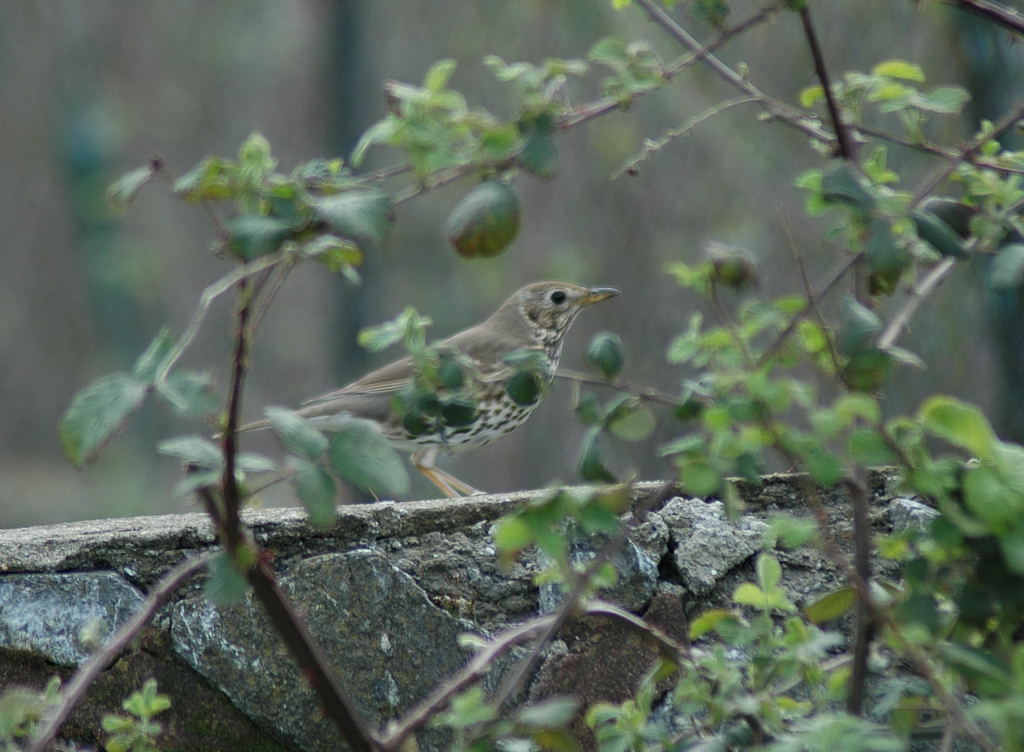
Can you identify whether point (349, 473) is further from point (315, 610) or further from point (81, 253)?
point (81, 253)

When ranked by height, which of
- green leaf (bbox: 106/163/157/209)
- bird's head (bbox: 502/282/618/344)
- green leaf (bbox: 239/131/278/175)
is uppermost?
green leaf (bbox: 239/131/278/175)

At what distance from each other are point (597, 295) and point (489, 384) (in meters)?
0.83

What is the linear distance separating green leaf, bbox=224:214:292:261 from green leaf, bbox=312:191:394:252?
34 mm

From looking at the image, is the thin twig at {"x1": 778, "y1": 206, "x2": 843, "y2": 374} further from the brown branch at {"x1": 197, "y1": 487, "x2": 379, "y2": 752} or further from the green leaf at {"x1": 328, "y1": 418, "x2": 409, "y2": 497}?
the brown branch at {"x1": 197, "y1": 487, "x2": 379, "y2": 752}

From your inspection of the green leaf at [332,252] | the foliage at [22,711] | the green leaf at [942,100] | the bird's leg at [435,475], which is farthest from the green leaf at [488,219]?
the bird's leg at [435,475]

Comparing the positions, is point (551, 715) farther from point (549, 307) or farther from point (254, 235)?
point (549, 307)

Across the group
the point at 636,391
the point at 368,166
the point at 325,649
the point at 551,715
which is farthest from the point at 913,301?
the point at 368,166

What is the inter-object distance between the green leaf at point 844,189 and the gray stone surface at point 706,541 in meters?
0.87

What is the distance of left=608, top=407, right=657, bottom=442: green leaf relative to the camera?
1361 mm

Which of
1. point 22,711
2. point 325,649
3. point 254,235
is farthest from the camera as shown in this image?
point 325,649

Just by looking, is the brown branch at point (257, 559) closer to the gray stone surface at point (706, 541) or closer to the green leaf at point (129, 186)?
the green leaf at point (129, 186)

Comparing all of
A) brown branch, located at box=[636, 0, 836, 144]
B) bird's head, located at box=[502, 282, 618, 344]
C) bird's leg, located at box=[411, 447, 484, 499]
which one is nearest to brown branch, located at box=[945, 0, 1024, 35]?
brown branch, located at box=[636, 0, 836, 144]

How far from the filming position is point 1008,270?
1376mm

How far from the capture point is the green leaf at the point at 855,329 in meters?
1.23
